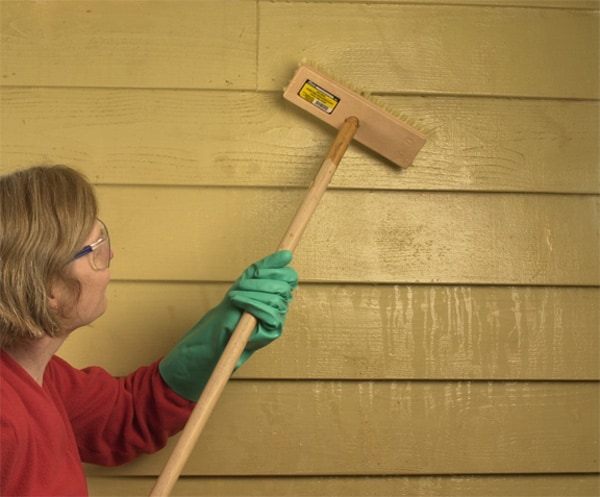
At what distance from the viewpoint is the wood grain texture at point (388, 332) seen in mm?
1365

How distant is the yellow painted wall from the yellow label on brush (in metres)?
0.07

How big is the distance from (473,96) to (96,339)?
810mm

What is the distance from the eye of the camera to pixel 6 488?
99cm

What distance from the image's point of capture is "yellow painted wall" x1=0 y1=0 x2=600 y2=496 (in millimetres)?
1366

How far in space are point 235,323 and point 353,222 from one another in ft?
1.07

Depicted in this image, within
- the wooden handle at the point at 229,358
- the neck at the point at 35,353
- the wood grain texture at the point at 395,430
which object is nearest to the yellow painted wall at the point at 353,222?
the wood grain texture at the point at 395,430

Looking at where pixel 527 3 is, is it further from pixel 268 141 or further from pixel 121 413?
pixel 121 413

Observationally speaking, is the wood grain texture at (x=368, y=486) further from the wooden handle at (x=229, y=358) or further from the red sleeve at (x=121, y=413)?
the wooden handle at (x=229, y=358)

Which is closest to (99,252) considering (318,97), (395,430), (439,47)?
(318,97)

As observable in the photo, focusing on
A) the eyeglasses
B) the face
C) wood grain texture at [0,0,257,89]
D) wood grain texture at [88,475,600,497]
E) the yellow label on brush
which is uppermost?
wood grain texture at [0,0,257,89]

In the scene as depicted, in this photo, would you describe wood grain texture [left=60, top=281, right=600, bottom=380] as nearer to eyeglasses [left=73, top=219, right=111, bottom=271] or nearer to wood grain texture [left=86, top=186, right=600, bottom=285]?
wood grain texture [left=86, top=186, right=600, bottom=285]

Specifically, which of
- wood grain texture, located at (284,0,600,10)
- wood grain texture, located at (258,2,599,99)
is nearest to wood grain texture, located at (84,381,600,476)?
wood grain texture, located at (258,2,599,99)

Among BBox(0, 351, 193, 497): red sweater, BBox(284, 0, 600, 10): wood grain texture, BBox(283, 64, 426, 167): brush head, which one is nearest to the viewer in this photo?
BBox(0, 351, 193, 497): red sweater

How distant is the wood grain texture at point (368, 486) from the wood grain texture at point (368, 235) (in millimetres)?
354
